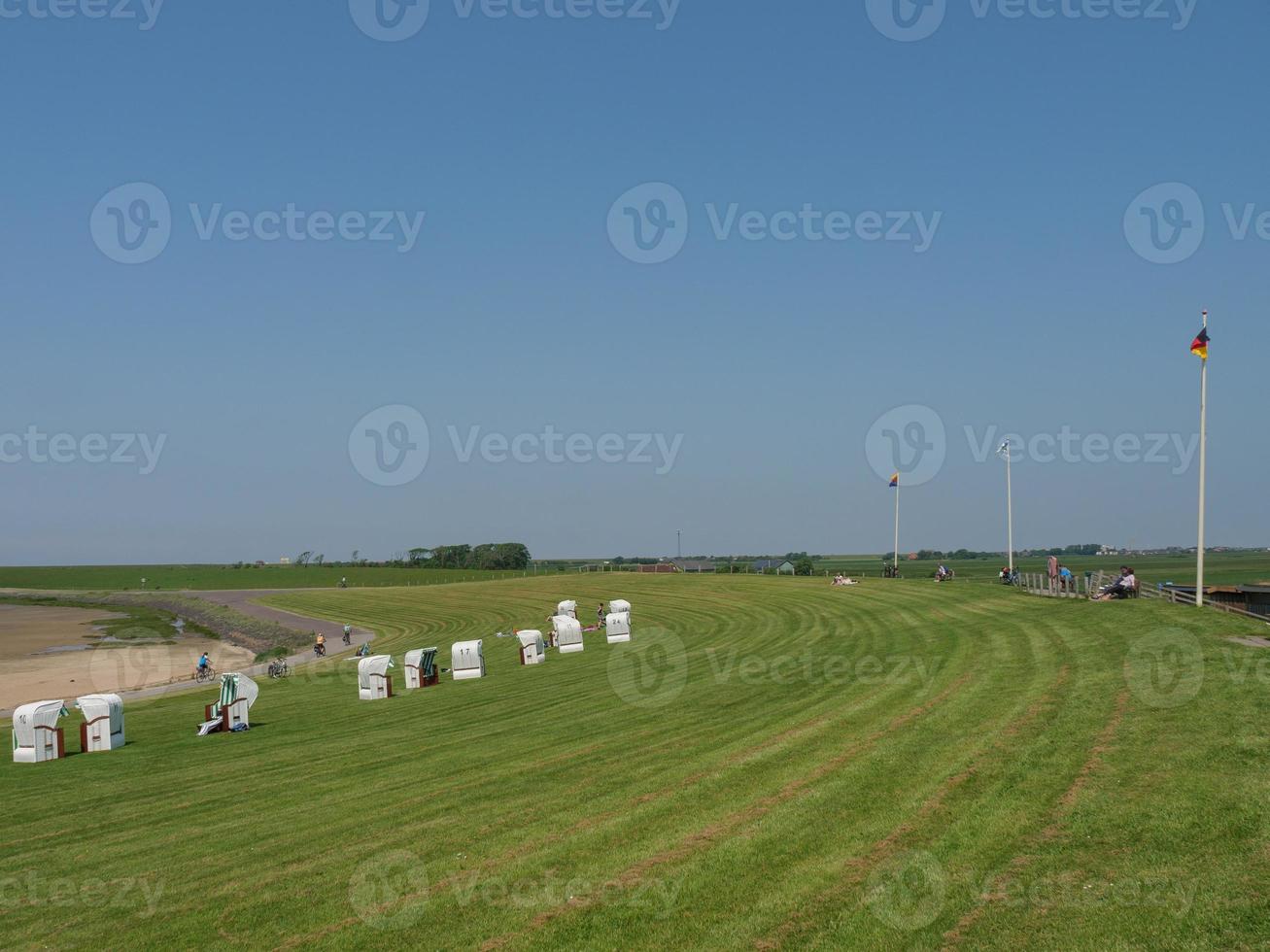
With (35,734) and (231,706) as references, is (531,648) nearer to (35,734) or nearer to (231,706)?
(231,706)

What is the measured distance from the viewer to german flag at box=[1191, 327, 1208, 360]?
28.3 metres

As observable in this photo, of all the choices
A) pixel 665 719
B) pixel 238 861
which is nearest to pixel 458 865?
pixel 238 861

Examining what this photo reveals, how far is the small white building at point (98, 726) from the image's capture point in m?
25.0

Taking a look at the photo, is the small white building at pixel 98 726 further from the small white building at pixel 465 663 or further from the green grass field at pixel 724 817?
the small white building at pixel 465 663

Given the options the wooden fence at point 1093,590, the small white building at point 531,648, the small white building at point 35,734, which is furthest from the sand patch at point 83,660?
the wooden fence at point 1093,590

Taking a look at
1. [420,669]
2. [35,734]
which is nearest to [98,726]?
[35,734]

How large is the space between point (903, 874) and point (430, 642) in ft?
178

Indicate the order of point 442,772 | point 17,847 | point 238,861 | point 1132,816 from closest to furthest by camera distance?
point 1132,816 → point 238,861 → point 17,847 → point 442,772

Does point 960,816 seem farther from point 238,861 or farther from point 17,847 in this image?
point 17,847

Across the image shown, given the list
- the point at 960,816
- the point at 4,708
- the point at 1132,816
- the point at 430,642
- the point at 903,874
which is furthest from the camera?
the point at 430,642

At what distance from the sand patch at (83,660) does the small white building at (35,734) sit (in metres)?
19.0

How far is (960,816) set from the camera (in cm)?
1227

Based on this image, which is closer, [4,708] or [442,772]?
[442,772]

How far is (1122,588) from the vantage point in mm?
34906
